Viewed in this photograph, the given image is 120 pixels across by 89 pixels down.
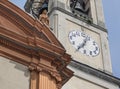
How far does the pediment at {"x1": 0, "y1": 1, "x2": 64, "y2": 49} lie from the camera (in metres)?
13.7

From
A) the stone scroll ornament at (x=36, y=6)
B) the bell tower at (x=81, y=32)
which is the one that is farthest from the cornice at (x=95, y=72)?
the stone scroll ornament at (x=36, y=6)

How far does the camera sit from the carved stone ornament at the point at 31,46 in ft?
42.8

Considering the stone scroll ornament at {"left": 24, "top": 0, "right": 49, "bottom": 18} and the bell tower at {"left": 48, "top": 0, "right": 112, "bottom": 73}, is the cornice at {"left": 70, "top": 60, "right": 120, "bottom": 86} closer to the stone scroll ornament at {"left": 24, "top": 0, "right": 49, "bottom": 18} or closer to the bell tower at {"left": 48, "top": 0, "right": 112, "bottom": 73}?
the bell tower at {"left": 48, "top": 0, "right": 112, "bottom": 73}

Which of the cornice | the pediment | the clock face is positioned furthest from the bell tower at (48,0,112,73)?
the pediment

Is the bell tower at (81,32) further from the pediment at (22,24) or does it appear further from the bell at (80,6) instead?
the pediment at (22,24)

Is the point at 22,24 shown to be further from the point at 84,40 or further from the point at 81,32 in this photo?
the point at 81,32

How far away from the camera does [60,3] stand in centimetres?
2328

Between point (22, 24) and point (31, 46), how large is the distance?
90cm

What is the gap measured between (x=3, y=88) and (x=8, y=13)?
106 inches

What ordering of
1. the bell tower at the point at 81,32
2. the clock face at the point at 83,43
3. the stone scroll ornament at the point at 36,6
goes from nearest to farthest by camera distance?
the bell tower at the point at 81,32, the clock face at the point at 83,43, the stone scroll ornament at the point at 36,6

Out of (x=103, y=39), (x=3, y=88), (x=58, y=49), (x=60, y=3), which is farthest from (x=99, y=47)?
(x=3, y=88)

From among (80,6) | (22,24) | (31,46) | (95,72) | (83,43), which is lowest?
(95,72)

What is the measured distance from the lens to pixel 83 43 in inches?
883

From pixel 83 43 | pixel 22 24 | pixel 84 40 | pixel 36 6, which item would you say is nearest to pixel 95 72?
pixel 83 43
